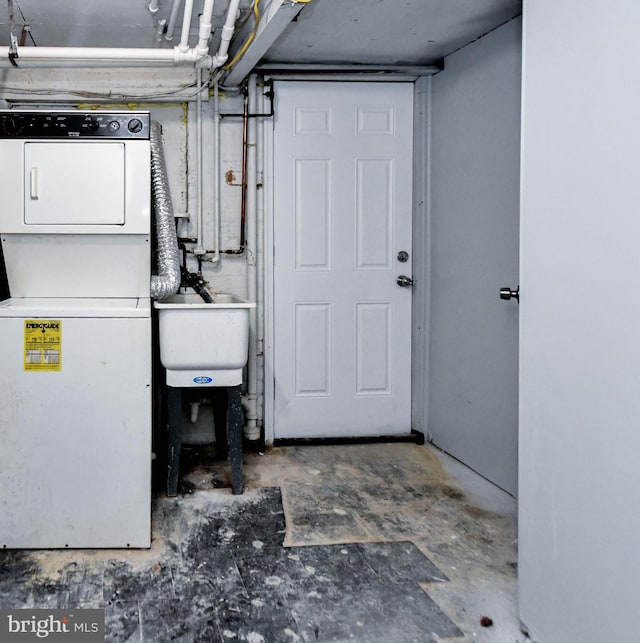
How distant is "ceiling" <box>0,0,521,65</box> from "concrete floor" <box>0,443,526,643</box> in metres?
2.07

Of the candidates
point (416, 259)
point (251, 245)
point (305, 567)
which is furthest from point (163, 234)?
point (305, 567)

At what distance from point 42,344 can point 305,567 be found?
1.20 metres

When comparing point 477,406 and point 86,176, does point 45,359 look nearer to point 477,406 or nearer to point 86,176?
point 86,176

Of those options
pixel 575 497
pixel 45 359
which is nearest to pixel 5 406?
pixel 45 359

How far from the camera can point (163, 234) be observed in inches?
114

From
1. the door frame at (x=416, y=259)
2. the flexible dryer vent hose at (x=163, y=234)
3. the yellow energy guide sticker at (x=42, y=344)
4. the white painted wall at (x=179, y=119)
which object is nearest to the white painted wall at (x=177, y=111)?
the white painted wall at (x=179, y=119)

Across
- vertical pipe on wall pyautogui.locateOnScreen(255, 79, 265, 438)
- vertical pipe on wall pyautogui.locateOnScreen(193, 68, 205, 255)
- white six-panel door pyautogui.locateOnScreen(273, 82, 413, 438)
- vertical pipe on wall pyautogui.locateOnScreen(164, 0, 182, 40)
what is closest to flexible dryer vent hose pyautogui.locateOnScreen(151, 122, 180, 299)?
vertical pipe on wall pyautogui.locateOnScreen(193, 68, 205, 255)

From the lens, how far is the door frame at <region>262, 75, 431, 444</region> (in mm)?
3459

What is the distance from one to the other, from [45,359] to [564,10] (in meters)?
1.94

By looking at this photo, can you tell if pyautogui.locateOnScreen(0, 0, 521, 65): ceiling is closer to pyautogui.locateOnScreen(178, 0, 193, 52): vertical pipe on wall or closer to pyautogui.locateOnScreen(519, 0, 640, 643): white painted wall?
pyautogui.locateOnScreen(178, 0, 193, 52): vertical pipe on wall

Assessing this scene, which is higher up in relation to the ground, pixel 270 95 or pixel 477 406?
pixel 270 95

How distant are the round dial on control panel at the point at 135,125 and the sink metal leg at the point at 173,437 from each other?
3.48 ft

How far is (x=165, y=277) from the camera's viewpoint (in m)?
2.77

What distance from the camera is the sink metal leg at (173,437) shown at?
2.72 meters
